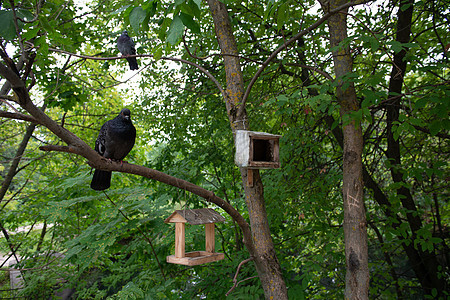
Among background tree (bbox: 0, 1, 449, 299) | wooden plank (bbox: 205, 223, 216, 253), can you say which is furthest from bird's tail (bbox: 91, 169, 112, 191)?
wooden plank (bbox: 205, 223, 216, 253)

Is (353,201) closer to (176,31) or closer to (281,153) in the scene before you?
(281,153)

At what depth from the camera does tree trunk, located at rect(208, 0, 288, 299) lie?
2203 millimetres

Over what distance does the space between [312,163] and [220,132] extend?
1172mm

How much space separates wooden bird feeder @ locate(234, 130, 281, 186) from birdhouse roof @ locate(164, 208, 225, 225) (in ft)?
1.21

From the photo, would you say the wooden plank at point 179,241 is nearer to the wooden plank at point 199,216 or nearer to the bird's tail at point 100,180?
the wooden plank at point 199,216

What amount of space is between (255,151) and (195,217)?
70 centimetres

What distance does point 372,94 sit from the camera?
1966mm

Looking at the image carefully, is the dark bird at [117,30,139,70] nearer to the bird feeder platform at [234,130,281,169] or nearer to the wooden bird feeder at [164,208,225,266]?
the bird feeder platform at [234,130,281,169]

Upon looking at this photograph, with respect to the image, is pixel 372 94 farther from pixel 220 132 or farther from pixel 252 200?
pixel 220 132

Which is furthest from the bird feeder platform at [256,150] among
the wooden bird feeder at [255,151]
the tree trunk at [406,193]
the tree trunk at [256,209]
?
the tree trunk at [406,193]

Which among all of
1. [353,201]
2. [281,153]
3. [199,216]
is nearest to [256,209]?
[199,216]

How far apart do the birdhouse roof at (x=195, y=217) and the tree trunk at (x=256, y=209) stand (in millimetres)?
275

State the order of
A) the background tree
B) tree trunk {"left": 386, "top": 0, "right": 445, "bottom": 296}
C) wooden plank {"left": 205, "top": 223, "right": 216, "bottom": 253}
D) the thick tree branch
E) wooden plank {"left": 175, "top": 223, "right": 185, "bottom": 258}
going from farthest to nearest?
tree trunk {"left": 386, "top": 0, "right": 445, "bottom": 296} < wooden plank {"left": 205, "top": 223, "right": 216, "bottom": 253} < wooden plank {"left": 175, "top": 223, "right": 185, "bottom": 258} < the background tree < the thick tree branch

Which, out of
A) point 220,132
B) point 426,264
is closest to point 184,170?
point 220,132
